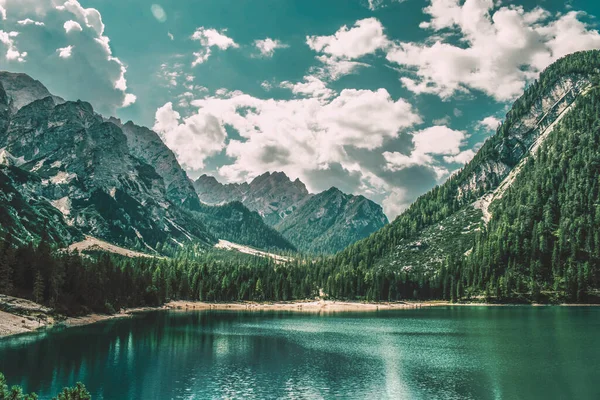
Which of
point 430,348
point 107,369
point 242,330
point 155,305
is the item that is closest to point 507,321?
point 430,348

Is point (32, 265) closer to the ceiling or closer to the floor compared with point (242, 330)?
closer to the ceiling

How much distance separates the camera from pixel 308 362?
78.6 meters

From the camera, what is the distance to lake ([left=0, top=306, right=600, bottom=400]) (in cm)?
5816

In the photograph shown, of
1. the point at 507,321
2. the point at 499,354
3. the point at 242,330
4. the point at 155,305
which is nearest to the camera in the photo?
the point at 499,354

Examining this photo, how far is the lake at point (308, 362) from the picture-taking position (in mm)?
58156

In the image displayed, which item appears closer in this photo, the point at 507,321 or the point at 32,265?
the point at 32,265

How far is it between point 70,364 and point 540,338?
326 ft

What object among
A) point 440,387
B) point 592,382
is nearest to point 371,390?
point 440,387

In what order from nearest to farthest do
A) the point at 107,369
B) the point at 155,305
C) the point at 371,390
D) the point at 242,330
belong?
the point at 371,390, the point at 107,369, the point at 242,330, the point at 155,305

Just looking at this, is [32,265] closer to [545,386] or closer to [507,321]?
[545,386]

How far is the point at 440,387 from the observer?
61.3 m

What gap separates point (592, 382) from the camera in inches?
2405

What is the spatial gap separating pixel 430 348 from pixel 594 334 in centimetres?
4450

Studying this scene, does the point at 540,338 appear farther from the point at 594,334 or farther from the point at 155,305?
the point at 155,305
